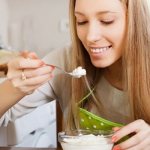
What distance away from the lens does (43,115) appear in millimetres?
2090

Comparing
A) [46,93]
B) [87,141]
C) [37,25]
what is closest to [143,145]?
[87,141]

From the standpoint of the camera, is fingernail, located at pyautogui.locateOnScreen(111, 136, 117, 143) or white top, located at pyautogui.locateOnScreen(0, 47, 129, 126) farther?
white top, located at pyautogui.locateOnScreen(0, 47, 129, 126)

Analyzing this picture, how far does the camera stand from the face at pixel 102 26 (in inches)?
42.3

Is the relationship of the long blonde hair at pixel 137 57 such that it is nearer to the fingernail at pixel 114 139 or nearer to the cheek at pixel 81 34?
the cheek at pixel 81 34

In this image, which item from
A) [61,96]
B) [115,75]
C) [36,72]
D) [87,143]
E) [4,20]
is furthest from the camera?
[4,20]

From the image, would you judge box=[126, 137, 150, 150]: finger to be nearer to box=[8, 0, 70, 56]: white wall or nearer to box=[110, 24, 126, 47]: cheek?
box=[110, 24, 126, 47]: cheek

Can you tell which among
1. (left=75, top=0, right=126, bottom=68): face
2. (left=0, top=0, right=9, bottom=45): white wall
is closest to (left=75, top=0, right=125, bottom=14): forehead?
(left=75, top=0, right=126, bottom=68): face

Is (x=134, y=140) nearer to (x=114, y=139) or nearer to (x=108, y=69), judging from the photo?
(x=114, y=139)

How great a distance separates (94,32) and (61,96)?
0.40 meters

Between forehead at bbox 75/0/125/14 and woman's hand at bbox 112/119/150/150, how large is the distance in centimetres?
35

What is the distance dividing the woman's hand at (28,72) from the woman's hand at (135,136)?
0.84 feet

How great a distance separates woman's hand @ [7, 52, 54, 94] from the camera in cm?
99

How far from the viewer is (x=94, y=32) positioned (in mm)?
1088

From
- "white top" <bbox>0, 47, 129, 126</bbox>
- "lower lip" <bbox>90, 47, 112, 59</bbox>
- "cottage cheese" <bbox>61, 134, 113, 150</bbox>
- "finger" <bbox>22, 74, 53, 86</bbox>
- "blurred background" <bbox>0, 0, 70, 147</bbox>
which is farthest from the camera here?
"blurred background" <bbox>0, 0, 70, 147</bbox>
